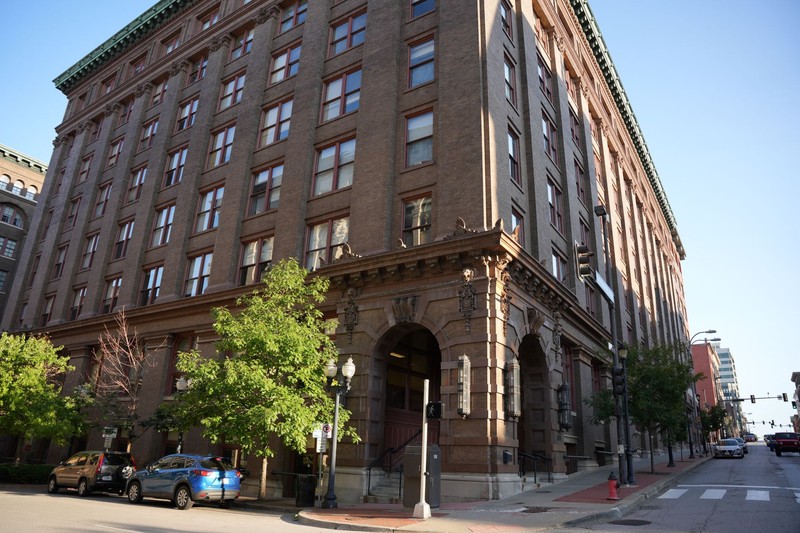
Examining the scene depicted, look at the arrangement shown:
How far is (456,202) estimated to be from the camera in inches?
840

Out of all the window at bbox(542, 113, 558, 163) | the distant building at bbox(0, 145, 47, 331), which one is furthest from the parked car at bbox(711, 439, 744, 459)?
the distant building at bbox(0, 145, 47, 331)

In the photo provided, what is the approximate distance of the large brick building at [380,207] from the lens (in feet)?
66.2

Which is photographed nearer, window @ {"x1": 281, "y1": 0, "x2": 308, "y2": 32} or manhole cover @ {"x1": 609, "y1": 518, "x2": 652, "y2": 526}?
manhole cover @ {"x1": 609, "y1": 518, "x2": 652, "y2": 526}

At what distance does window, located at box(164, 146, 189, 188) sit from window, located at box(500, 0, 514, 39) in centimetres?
2103

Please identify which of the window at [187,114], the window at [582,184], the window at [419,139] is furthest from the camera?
the window at [187,114]

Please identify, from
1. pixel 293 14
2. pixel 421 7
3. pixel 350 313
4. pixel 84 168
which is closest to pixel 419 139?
pixel 421 7

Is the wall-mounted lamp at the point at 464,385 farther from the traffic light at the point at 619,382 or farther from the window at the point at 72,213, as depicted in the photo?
the window at the point at 72,213

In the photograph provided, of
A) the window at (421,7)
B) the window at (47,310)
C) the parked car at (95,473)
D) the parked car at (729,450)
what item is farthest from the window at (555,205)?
the window at (47,310)

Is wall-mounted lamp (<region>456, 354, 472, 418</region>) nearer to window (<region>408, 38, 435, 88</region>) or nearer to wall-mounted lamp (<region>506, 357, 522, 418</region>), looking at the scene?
wall-mounted lamp (<region>506, 357, 522, 418</region>)

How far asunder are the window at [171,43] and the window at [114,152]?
7841 millimetres

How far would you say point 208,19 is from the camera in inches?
1601

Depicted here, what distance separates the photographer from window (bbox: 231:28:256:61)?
3612cm

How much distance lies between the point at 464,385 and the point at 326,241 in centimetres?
1060

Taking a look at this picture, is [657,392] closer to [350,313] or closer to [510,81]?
[350,313]
